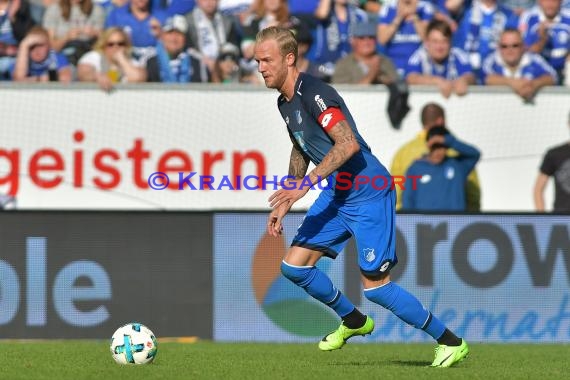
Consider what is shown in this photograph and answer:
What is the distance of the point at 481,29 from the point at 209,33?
3.60 meters

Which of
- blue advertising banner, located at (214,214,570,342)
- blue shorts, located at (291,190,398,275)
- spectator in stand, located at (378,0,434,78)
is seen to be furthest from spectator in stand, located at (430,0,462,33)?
blue shorts, located at (291,190,398,275)

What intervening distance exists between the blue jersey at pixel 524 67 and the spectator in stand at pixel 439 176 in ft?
4.70

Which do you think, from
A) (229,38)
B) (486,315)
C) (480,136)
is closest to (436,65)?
(480,136)

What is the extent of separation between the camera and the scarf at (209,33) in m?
14.6

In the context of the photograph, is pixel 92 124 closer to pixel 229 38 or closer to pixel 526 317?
pixel 229 38

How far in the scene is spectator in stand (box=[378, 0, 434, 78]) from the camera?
585 inches

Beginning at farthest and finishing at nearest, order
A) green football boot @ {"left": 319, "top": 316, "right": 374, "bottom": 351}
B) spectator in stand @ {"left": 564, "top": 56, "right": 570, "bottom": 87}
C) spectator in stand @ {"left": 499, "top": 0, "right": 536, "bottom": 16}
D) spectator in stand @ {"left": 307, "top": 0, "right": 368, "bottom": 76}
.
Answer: spectator in stand @ {"left": 499, "top": 0, "right": 536, "bottom": 16} → spectator in stand @ {"left": 564, "top": 56, "right": 570, "bottom": 87} → spectator in stand @ {"left": 307, "top": 0, "right": 368, "bottom": 76} → green football boot @ {"left": 319, "top": 316, "right": 374, "bottom": 351}

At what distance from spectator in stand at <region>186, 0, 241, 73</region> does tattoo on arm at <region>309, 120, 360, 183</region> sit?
6605mm

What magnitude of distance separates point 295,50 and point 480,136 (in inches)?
248

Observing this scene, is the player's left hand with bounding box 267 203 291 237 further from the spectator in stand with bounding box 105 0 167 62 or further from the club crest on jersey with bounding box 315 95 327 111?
the spectator in stand with bounding box 105 0 167 62

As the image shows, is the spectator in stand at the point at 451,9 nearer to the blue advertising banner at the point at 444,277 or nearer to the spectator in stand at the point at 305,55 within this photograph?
the spectator in stand at the point at 305,55

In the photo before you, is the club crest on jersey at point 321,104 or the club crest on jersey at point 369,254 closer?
the club crest on jersey at point 321,104

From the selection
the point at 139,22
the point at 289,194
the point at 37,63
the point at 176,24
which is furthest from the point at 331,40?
the point at 289,194

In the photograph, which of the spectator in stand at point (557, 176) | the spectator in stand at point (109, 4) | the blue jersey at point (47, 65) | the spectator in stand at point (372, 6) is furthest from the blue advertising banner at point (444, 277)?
the spectator in stand at point (372, 6)
